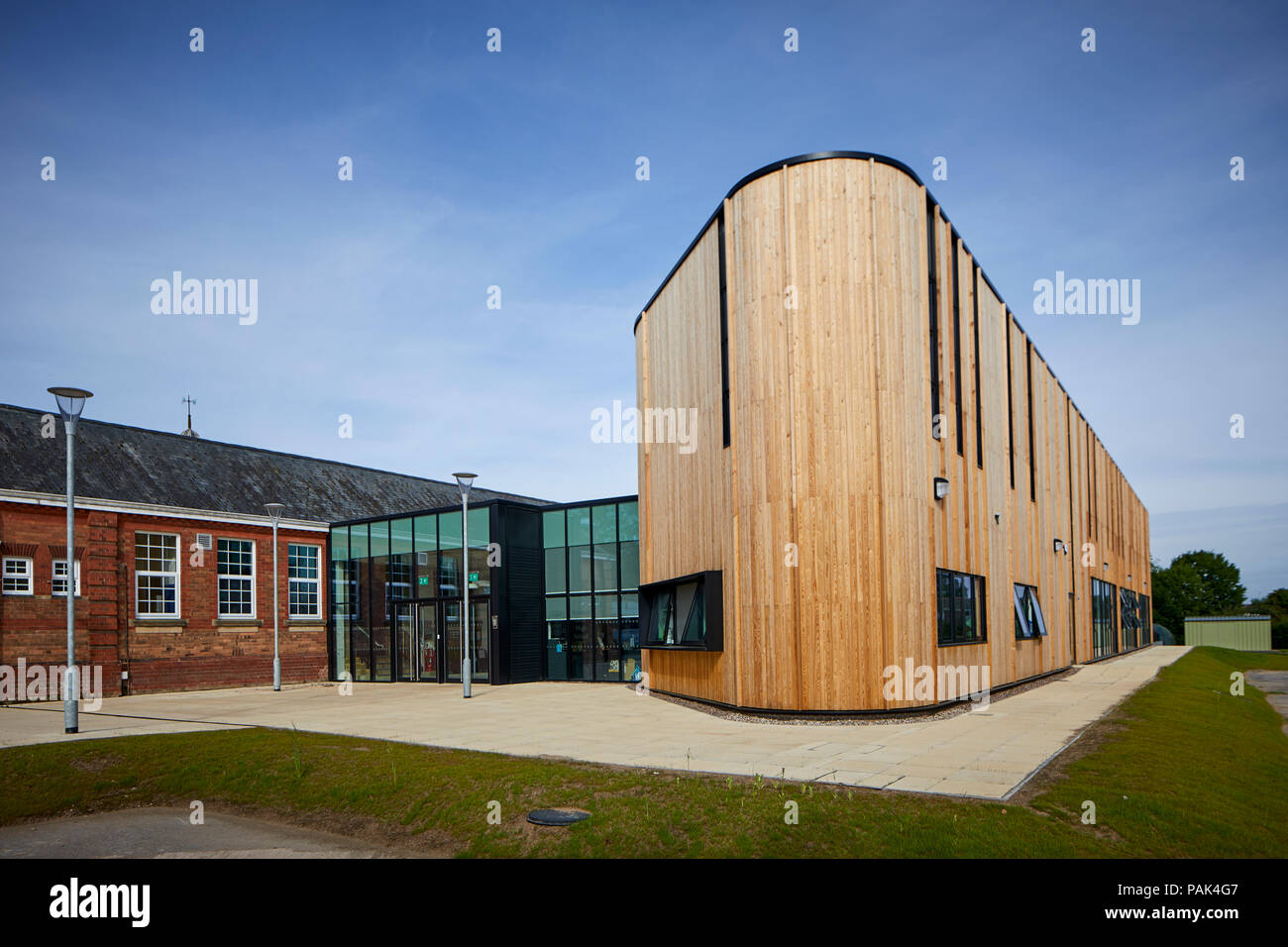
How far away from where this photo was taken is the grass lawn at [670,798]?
7.72 metres

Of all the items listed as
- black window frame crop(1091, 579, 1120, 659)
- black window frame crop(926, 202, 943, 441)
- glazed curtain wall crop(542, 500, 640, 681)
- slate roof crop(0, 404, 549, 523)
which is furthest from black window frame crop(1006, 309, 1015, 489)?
slate roof crop(0, 404, 549, 523)

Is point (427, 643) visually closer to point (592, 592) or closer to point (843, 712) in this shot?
point (592, 592)

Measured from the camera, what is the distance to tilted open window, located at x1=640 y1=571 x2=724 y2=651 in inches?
671

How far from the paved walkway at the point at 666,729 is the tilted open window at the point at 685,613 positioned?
1.40 m

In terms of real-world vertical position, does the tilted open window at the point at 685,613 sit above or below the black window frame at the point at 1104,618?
above

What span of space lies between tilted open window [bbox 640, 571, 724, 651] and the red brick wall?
16356mm

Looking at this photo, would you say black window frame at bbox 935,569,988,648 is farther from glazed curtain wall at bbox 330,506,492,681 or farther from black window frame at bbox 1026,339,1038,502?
glazed curtain wall at bbox 330,506,492,681

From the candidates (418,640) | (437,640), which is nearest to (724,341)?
(437,640)

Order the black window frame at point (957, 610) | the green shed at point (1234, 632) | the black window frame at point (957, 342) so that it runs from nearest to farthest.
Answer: the black window frame at point (957, 610) → the black window frame at point (957, 342) → the green shed at point (1234, 632)

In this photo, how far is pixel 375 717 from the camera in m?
18.5

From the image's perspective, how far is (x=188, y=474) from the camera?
32.4m

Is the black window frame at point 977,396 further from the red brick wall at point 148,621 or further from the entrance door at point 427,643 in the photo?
the red brick wall at point 148,621

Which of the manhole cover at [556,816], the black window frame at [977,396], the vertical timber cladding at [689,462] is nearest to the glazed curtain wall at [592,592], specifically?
the vertical timber cladding at [689,462]
